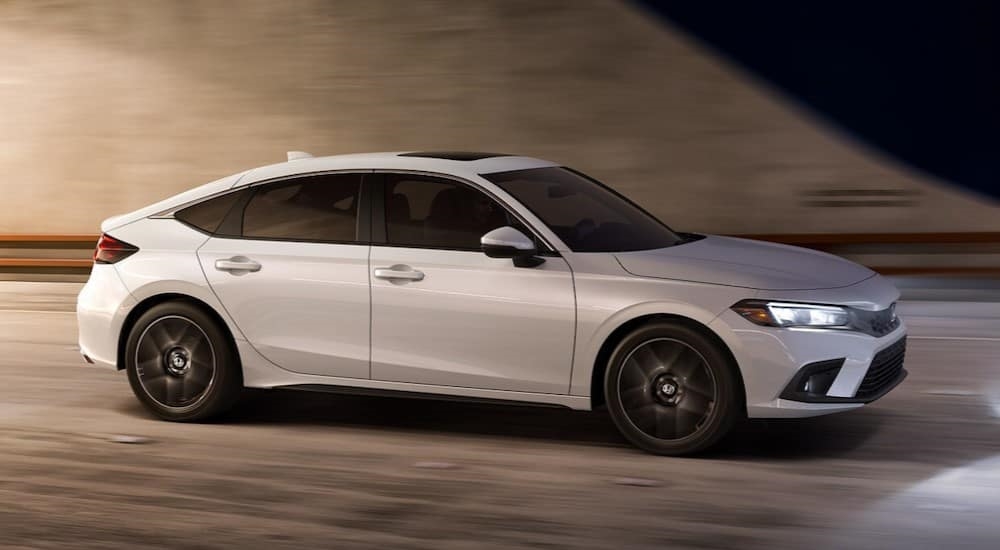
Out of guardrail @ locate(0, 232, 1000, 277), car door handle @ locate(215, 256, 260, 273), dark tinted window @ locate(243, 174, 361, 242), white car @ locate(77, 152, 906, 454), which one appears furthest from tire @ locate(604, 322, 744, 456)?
guardrail @ locate(0, 232, 1000, 277)

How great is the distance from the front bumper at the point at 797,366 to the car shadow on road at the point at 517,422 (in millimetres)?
359

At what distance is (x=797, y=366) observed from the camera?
21.9ft

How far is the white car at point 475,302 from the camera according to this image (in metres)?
6.81

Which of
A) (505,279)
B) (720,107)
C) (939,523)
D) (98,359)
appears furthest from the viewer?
(720,107)

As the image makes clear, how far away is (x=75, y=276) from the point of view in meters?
16.0

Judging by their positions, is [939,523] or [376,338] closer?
[939,523]

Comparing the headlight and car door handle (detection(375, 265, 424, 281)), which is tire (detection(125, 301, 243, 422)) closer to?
car door handle (detection(375, 265, 424, 281))

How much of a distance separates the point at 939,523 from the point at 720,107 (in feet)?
29.0

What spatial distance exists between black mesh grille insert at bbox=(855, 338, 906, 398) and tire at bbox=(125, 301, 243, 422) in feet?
11.1

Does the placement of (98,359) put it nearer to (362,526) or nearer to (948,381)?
(362,526)

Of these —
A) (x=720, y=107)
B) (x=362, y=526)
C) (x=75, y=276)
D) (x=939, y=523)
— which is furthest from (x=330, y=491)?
(x=75, y=276)

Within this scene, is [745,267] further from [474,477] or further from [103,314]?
[103,314]

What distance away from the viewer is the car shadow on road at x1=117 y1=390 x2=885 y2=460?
7254 mm

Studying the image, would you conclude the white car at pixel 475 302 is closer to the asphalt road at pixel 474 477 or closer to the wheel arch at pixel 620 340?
the wheel arch at pixel 620 340
